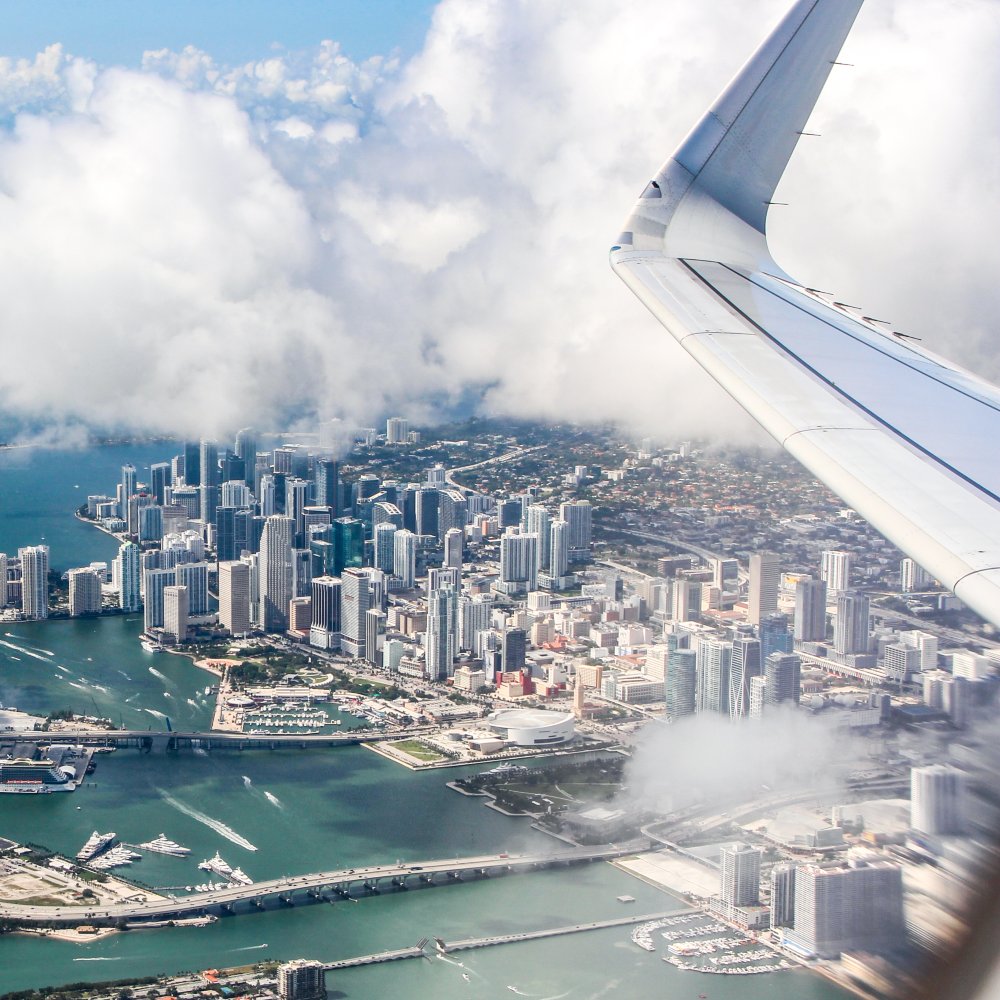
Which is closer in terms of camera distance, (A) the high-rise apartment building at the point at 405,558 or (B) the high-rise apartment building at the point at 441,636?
(B) the high-rise apartment building at the point at 441,636

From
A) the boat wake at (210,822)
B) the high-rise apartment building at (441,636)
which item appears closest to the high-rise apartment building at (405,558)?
the high-rise apartment building at (441,636)

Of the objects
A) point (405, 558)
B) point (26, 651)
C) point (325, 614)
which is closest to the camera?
point (26, 651)

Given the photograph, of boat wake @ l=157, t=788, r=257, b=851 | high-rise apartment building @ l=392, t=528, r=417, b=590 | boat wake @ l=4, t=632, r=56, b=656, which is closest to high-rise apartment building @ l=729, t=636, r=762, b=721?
boat wake @ l=157, t=788, r=257, b=851

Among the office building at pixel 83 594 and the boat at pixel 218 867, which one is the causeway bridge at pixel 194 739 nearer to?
the boat at pixel 218 867

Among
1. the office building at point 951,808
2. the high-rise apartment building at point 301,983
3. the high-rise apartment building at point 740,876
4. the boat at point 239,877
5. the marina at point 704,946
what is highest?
the office building at point 951,808

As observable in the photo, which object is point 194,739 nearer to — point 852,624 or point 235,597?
point 235,597

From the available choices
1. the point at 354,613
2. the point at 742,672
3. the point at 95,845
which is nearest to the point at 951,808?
the point at 95,845

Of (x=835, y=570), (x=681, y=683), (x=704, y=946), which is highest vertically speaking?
(x=835, y=570)

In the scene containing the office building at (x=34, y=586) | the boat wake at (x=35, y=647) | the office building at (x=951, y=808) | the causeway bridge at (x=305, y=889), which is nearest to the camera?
the office building at (x=951, y=808)
